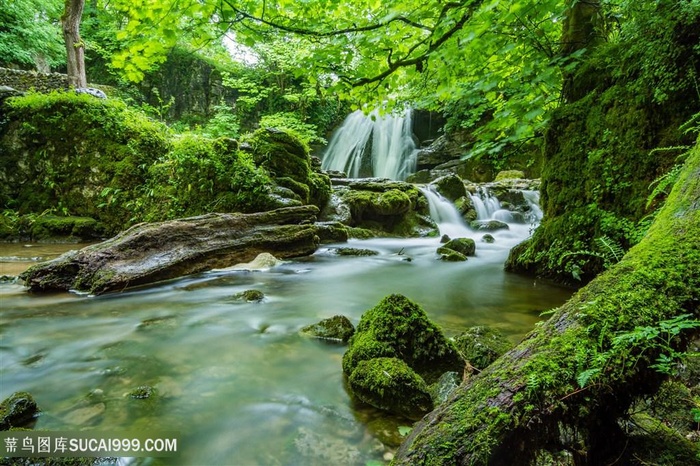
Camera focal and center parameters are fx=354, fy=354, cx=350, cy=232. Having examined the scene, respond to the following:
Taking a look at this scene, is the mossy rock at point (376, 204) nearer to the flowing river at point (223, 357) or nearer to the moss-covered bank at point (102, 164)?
the moss-covered bank at point (102, 164)

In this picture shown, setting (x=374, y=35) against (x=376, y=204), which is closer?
(x=374, y=35)

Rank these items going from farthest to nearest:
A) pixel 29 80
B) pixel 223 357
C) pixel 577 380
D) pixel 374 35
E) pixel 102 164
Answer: pixel 29 80 → pixel 102 164 → pixel 374 35 → pixel 223 357 → pixel 577 380

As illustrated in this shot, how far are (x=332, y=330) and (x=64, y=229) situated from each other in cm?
844

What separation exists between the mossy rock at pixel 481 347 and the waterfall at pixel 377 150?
17.9 metres

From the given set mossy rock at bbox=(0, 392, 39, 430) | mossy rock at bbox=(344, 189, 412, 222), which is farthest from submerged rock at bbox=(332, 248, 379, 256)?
mossy rock at bbox=(0, 392, 39, 430)

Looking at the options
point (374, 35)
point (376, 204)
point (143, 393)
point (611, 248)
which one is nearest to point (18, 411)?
point (143, 393)

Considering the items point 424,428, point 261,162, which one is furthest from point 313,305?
point 261,162

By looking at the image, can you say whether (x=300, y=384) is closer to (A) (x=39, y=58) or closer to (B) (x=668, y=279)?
(B) (x=668, y=279)

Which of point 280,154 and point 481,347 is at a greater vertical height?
point 280,154

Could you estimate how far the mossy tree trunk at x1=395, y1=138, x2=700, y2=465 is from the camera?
1026 mm

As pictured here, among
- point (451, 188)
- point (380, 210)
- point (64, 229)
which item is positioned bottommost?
point (64, 229)

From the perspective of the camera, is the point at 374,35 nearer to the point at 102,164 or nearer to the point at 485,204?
the point at 102,164

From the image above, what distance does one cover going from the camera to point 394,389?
2205 mm

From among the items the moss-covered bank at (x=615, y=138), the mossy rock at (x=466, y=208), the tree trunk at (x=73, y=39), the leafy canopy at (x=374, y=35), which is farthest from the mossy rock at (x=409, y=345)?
the tree trunk at (x=73, y=39)
